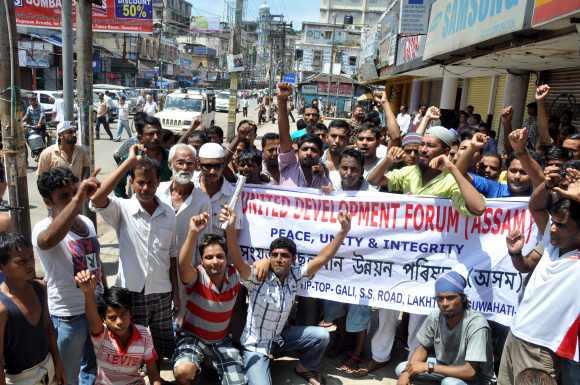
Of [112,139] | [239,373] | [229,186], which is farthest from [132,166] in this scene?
[112,139]

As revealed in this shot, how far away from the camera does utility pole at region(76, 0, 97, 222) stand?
18.9ft

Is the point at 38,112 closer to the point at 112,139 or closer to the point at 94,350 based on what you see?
the point at 112,139

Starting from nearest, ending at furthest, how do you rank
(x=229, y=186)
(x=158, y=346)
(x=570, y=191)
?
(x=570, y=191), (x=158, y=346), (x=229, y=186)

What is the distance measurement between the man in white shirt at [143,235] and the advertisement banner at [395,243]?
3.23 ft

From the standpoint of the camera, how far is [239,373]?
11.5ft

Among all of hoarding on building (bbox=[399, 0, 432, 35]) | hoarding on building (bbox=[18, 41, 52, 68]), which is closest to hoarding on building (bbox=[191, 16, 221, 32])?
hoarding on building (bbox=[18, 41, 52, 68])

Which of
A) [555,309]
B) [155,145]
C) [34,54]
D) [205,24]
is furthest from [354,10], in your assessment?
[555,309]

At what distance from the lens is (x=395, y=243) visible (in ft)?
13.4

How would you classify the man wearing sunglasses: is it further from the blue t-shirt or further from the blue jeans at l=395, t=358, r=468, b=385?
the blue t-shirt

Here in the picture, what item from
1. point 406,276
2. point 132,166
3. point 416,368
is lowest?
point 416,368

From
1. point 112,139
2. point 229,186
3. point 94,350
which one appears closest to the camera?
point 94,350

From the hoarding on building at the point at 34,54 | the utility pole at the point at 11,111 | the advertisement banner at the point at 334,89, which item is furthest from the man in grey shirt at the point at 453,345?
the advertisement banner at the point at 334,89

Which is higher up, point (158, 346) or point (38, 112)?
point (38, 112)

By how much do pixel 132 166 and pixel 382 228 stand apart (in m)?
2.09
